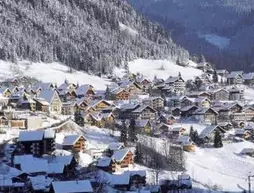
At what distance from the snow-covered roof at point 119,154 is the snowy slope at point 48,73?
39014 mm

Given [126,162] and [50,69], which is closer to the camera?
[126,162]

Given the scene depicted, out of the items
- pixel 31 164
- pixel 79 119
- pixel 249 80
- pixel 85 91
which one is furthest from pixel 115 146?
pixel 249 80

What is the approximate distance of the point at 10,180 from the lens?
4397cm

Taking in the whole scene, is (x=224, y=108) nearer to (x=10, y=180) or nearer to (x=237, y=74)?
(x=237, y=74)

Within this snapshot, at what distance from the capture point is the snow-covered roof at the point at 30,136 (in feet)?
162

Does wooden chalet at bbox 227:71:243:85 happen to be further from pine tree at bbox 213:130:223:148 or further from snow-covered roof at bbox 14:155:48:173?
snow-covered roof at bbox 14:155:48:173

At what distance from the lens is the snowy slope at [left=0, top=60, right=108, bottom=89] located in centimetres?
9000

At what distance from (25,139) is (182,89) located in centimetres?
A: 4219

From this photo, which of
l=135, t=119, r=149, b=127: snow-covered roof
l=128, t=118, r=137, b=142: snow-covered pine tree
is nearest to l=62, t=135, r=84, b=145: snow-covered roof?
l=128, t=118, r=137, b=142: snow-covered pine tree

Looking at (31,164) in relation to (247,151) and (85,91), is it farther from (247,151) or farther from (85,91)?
(85,91)

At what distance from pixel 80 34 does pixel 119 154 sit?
6402 cm

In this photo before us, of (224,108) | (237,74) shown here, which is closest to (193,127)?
(224,108)

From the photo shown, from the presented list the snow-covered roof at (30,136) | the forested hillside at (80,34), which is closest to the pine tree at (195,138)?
the snow-covered roof at (30,136)

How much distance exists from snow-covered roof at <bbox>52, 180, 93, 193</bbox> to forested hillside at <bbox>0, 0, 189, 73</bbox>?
53139 mm
